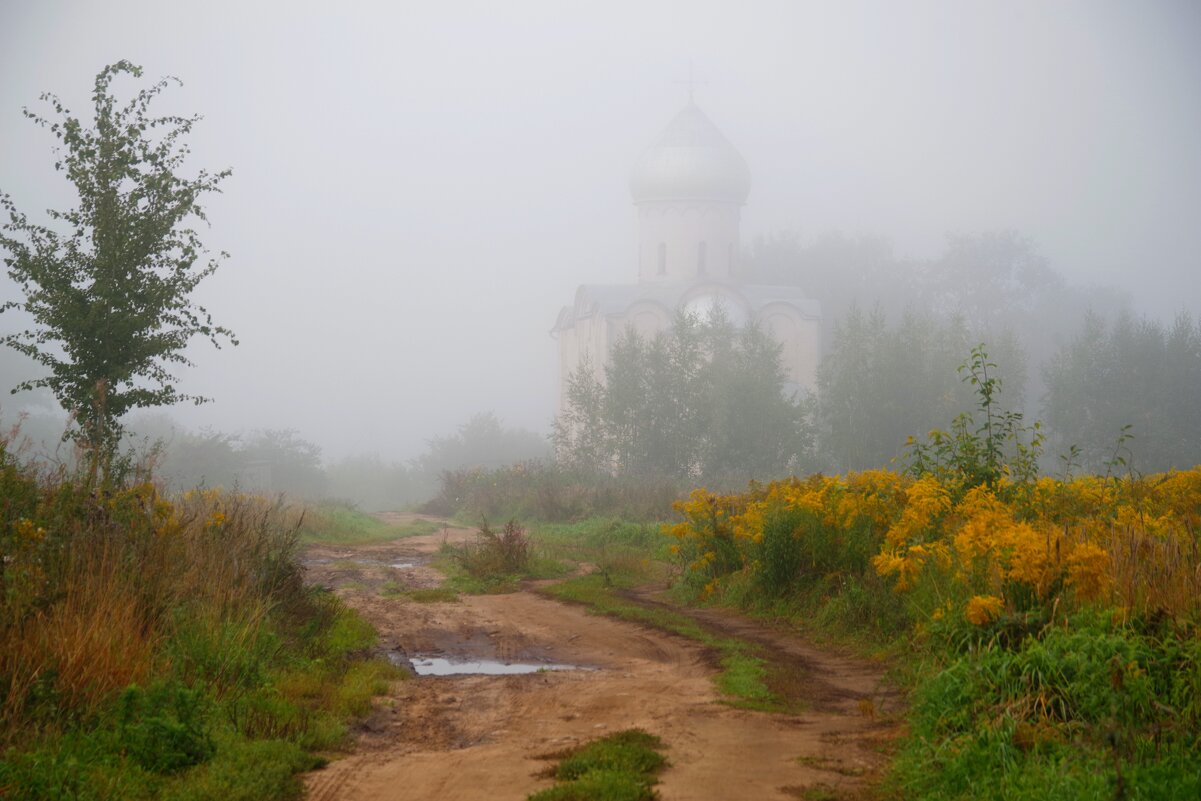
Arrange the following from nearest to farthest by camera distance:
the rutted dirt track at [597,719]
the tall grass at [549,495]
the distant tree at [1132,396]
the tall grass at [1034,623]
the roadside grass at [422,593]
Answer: the tall grass at [1034,623]
the rutted dirt track at [597,719]
the roadside grass at [422,593]
the tall grass at [549,495]
the distant tree at [1132,396]

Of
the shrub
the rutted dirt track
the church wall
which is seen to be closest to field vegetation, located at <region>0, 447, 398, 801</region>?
the rutted dirt track

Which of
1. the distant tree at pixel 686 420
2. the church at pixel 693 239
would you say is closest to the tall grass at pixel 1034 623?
the distant tree at pixel 686 420

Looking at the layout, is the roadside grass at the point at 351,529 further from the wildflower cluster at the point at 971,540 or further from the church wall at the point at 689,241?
the church wall at the point at 689,241

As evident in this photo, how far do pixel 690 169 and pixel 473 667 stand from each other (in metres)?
46.5

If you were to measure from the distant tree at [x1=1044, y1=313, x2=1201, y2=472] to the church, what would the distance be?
40.4 ft

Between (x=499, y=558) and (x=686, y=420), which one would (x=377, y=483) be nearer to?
(x=686, y=420)

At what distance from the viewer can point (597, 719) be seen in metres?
7.67

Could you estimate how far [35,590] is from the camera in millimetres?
6945

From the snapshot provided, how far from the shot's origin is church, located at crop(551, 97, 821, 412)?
178 feet

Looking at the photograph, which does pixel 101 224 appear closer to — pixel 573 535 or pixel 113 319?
→ pixel 113 319

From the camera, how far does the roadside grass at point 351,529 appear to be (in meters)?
23.3

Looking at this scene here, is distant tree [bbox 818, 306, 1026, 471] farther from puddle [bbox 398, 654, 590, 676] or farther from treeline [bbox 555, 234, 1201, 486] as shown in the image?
puddle [bbox 398, 654, 590, 676]

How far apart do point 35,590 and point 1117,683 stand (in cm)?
617

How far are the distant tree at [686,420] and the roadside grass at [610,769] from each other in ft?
92.9
